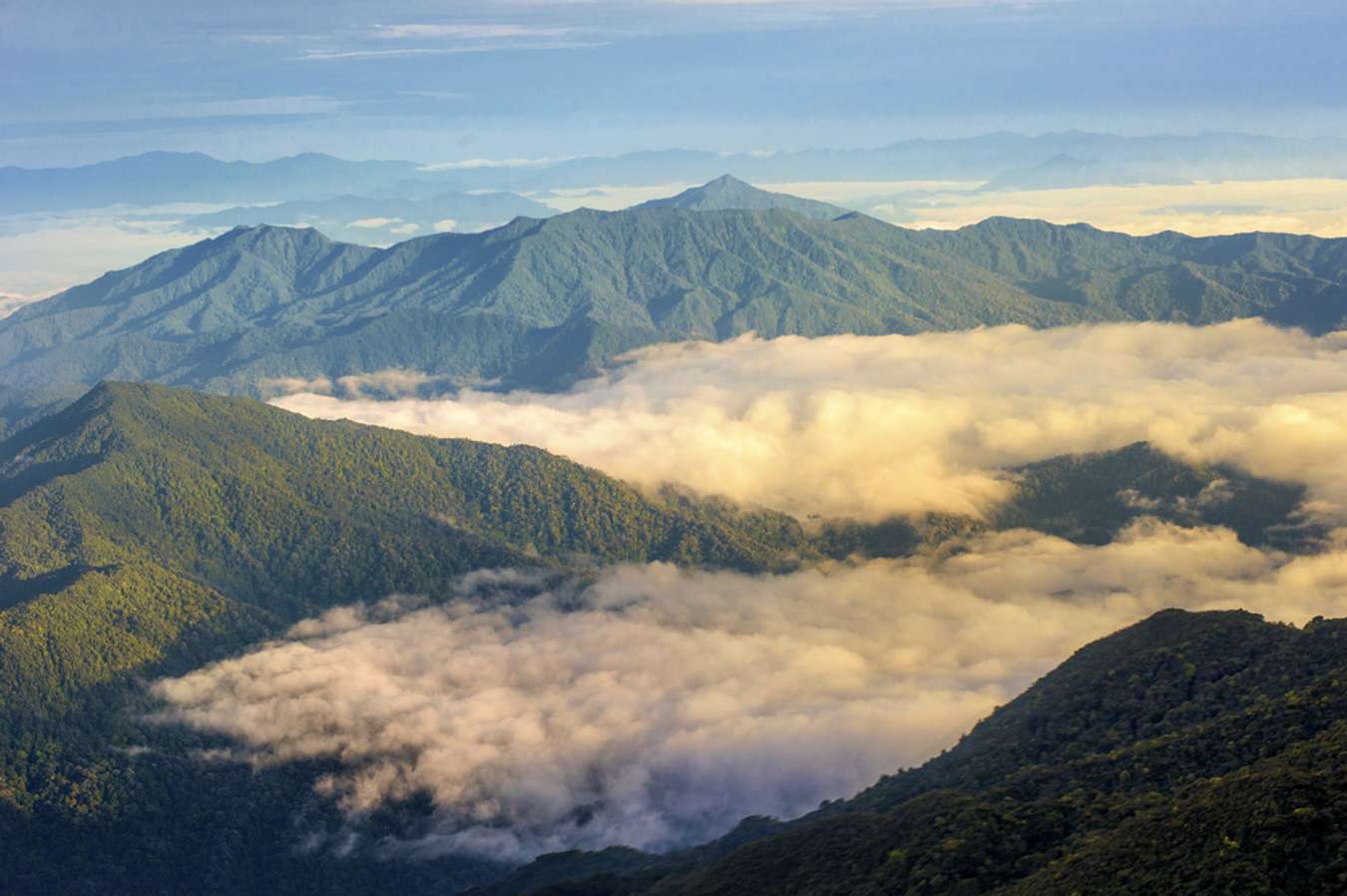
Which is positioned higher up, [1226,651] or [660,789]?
[1226,651]

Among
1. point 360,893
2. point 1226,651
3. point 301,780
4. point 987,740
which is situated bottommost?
point 360,893

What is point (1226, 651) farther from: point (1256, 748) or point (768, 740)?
point (768, 740)

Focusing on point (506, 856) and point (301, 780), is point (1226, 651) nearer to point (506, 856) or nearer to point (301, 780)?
point (506, 856)

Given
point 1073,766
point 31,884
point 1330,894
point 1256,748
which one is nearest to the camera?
point 1330,894

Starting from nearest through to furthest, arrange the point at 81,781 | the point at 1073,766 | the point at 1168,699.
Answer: the point at 1073,766, the point at 1168,699, the point at 81,781

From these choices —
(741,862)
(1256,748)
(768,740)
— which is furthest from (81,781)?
(1256,748)

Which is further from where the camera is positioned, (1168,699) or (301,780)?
(301,780)

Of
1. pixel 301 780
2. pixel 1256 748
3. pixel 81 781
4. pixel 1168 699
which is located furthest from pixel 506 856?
pixel 1256 748
